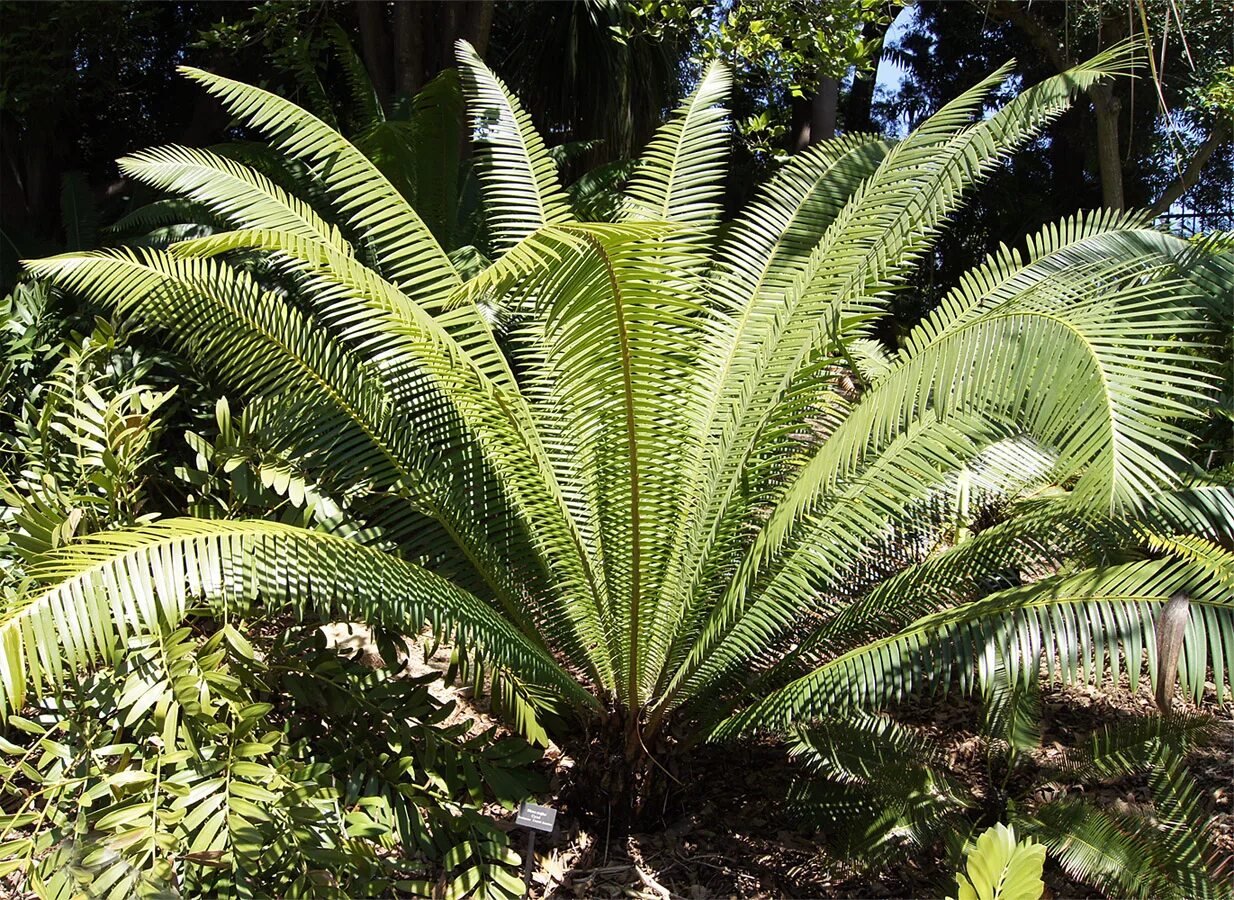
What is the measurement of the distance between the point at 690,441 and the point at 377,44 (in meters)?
3.99

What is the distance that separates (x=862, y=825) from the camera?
9.26 ft

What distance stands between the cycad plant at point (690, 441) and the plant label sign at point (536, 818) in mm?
379

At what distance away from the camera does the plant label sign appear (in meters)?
2.48

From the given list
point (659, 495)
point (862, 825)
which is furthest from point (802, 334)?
point (862, 825)

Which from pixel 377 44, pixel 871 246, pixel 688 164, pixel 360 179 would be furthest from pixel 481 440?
pixel 377 44

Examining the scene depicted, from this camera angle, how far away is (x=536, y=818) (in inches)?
98.0

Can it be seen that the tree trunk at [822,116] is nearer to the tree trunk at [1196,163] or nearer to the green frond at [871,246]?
the tree trunk at [1196,163]

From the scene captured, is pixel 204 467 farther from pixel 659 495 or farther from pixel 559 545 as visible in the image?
pixel 659 495

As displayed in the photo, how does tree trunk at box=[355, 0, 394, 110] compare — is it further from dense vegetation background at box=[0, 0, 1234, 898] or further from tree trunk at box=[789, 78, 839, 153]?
tree trunk at box=[789, 78, 839, 153]

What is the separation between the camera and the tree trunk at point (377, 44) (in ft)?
18.3

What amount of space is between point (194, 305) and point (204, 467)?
19.7 inches

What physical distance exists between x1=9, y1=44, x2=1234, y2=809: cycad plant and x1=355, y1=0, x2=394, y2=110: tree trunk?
2.48 meters

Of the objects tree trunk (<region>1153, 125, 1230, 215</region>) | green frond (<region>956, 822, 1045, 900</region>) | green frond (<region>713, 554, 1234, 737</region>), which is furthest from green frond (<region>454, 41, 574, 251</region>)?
tree trunk (<region>1153, 125, 1230, 215</region>)

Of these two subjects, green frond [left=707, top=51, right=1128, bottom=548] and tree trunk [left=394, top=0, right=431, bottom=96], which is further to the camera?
tree trunk [left=394, top=0, right=431, bottom=96]
